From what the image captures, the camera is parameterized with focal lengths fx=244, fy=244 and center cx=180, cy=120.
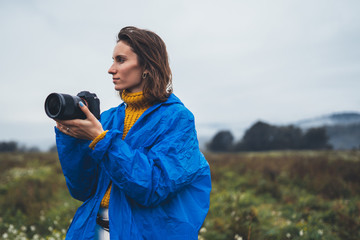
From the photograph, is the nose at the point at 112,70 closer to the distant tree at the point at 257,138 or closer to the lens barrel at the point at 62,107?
the lens barrel at the point at 62,107

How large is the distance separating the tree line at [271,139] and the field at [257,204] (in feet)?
55.8

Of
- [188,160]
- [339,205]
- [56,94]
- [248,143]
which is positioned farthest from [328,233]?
[248,143]

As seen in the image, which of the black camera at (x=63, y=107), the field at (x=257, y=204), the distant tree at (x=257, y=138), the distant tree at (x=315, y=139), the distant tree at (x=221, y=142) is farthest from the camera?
the distant tree at (x=221, y=142)

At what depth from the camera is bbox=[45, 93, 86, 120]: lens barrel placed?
110 centimetres

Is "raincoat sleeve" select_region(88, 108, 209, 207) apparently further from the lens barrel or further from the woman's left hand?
the lens barrel

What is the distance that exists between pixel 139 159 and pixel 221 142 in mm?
32176

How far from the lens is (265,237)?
134 inches

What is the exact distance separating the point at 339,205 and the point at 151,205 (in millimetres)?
5466

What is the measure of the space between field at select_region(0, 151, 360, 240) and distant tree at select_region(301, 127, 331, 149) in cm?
1663

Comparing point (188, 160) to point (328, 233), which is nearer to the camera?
point (188, 160)

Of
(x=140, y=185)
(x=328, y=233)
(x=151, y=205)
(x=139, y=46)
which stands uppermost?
(x=139, y=46)

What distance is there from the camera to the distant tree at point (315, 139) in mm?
24214

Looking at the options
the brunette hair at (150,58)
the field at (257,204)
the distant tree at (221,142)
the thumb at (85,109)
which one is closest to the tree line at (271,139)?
the distant tree at (221,142)

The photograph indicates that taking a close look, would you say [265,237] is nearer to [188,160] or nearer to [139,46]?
[188,160]
